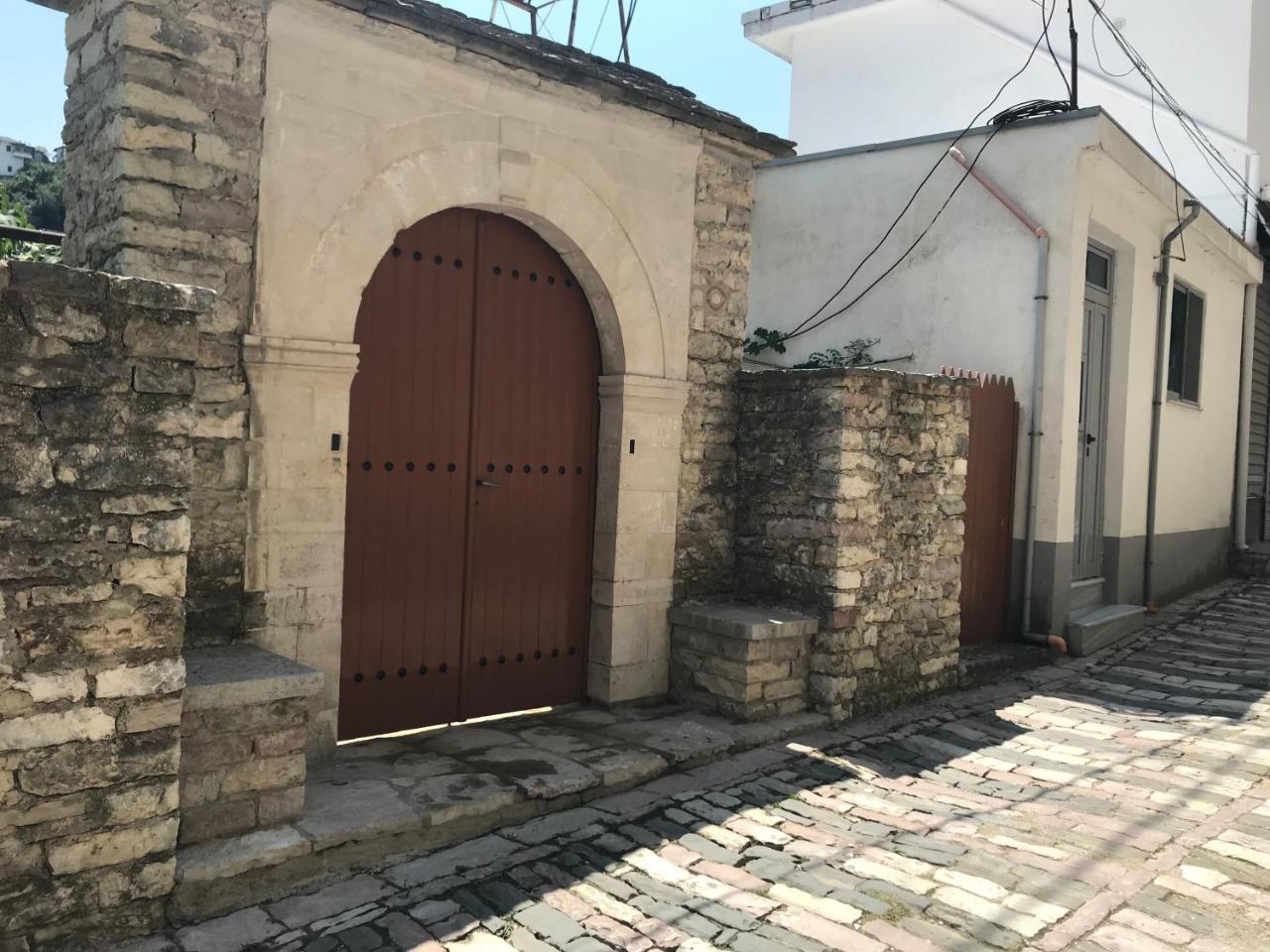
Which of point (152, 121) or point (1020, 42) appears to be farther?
point (1020, 42)

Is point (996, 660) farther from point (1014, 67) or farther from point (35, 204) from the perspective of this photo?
point (35, 204)

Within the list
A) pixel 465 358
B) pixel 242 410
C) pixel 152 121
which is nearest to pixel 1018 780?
pixel 465 358

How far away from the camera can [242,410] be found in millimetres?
4016

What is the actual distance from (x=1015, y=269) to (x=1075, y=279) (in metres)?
0.41

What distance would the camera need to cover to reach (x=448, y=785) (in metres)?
4.02

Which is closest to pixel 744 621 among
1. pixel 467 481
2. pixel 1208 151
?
pixel 467 481

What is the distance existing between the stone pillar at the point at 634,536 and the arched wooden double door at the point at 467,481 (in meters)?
0.11

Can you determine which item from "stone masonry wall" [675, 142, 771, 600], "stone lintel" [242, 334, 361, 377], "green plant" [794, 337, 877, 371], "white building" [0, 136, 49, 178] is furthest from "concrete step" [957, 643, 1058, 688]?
"white building" [0, 136, 49, 178]

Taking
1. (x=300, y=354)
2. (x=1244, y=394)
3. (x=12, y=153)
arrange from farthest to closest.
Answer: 1. (x=12, y=153)
2. (x=1244, y=394)
3. (x=300, y=354)

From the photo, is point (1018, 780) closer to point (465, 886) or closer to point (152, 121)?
point (465, 886)

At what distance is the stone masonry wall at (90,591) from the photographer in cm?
280

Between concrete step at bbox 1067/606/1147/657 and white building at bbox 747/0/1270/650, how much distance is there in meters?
0.03

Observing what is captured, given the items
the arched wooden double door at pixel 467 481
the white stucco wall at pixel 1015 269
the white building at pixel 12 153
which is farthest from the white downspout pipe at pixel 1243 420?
the white building at pixel 12 153

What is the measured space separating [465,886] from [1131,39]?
12249mm
